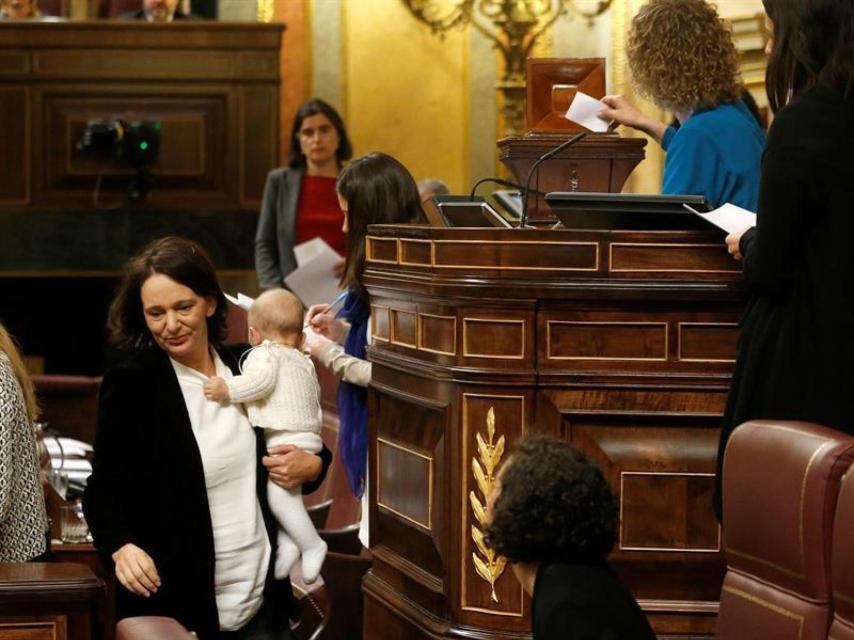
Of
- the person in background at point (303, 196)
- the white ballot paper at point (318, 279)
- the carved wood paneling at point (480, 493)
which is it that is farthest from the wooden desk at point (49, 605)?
the person in background at point (303, 196)

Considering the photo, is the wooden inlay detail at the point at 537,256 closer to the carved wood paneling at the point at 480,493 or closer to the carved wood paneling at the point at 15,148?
the carved wood paneling at the point at 480,493

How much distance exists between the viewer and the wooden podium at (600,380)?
3.36 metres

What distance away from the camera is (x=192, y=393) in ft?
10.6

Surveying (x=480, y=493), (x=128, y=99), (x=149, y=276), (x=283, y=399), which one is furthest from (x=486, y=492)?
(x=128, y=99)

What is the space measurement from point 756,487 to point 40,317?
696cm

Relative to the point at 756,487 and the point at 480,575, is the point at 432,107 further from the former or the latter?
the point at 756,487

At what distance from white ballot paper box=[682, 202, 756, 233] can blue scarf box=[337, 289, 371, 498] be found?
1.14 meters

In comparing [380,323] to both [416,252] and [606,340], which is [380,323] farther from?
[606,340]

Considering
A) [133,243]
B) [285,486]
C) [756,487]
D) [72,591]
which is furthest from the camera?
[133,243]

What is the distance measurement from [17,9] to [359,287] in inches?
221

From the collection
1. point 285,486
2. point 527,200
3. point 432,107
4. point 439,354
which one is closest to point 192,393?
point 285,486

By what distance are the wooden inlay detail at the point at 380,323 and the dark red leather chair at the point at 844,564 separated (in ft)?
5.41

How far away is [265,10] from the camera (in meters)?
9.62

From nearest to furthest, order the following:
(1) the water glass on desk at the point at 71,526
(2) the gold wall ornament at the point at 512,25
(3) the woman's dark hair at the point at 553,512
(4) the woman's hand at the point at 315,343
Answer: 1. (3) the woman's dark hair at the point at 553,512
2. (4) the woman's hand at the point at 315,343
3. (1) the water glass on desk at the point at 71,526
4. (2) the gold wall ornament at the point at 512,25
